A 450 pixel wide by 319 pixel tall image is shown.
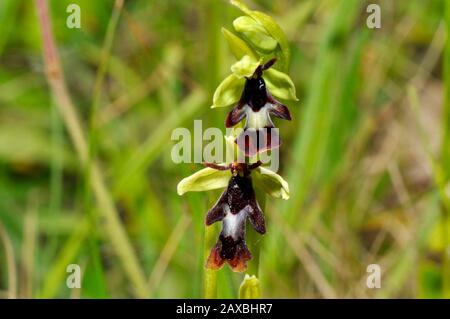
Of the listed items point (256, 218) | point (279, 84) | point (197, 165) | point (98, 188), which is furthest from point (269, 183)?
point (98, 188)

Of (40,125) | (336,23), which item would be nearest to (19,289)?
(40,125)

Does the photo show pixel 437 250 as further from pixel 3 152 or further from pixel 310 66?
pixel 3 152

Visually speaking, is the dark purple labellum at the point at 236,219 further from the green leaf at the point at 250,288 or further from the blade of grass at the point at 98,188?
the blade of grass at the point at 98,188

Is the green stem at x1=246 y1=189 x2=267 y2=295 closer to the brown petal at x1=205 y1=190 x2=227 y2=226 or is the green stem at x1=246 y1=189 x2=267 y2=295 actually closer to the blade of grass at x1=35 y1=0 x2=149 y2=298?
the brown petal at x1=205 y1=190 x2=227 y2=226

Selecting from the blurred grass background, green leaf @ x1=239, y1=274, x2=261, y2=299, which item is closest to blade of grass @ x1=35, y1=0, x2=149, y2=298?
the blurred grass background

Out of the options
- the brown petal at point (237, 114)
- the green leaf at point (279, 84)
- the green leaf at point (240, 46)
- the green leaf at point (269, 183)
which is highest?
the green leaf at point (240, 46)

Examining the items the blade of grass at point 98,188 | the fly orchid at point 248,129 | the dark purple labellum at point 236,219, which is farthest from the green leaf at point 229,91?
the blade of grass at point 98,188
